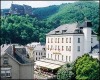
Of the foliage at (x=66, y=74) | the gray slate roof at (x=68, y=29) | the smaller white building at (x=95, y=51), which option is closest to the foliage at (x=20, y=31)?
the gray slate roof at (x=68, y=29)

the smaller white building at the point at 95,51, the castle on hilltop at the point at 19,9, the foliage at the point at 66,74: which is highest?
the castle on hilltop at the point at 19,9

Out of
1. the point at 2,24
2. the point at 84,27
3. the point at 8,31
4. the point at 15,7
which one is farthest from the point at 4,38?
the point at 84,27

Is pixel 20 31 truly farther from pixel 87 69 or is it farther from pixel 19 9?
pixel 87 69

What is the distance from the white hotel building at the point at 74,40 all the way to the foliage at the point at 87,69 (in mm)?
13315

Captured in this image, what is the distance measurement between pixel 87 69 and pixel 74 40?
16045 mm

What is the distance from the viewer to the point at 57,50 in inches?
2425

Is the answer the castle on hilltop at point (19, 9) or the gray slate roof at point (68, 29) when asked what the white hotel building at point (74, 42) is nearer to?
the gray slate roof at point (68, 29)

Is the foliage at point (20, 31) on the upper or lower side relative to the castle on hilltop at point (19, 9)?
lower

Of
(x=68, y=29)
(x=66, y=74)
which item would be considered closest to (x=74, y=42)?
(x=68, y=29)

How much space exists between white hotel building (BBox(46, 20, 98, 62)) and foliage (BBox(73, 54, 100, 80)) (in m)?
13.3

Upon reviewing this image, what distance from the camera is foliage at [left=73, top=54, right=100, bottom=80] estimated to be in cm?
3919

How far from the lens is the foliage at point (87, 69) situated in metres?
39.2

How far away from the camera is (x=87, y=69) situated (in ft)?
130

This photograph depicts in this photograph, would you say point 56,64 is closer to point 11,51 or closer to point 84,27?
point 84,27
